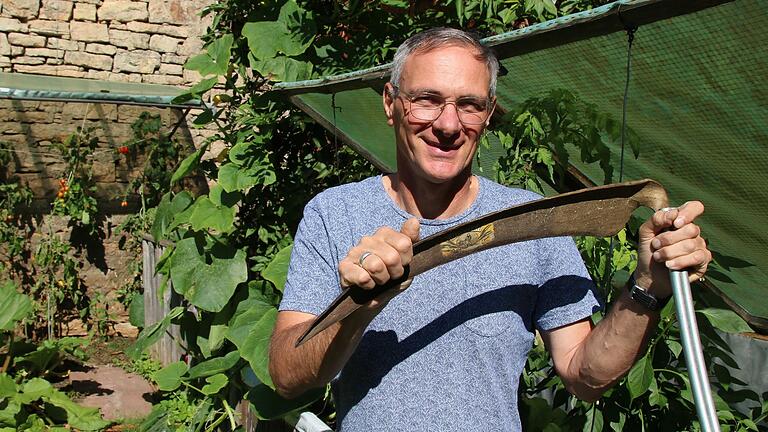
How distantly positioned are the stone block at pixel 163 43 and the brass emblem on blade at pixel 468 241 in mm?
6937

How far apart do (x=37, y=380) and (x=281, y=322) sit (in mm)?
3949

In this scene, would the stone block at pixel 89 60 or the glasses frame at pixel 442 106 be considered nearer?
the glasses frame at pixel 442 106

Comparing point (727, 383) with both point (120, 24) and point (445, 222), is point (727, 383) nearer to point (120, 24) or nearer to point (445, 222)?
point (445, 222)

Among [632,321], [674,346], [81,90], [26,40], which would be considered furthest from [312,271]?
[26,40]

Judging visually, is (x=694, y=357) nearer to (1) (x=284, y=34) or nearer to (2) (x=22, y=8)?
(1) (x=284, y=34)

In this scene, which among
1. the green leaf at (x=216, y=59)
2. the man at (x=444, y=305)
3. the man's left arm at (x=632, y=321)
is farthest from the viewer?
the green leaf at (x=216, y=59)

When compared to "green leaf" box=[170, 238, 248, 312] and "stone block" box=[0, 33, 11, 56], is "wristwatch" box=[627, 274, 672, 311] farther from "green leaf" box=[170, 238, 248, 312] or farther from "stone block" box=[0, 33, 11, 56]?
"stone block" box=[0, 33, 11, 56]

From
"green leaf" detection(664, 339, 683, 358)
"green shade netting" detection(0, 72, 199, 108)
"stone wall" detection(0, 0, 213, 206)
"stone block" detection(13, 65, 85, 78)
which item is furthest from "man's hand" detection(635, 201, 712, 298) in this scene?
"stone block" detection(13, 65, 85, 78)

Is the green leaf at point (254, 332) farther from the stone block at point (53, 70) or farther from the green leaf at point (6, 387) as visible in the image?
the stone block at point (53, 70)

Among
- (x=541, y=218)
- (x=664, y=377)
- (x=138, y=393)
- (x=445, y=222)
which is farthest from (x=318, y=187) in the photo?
(x=138, y=393)

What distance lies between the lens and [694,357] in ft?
3.85

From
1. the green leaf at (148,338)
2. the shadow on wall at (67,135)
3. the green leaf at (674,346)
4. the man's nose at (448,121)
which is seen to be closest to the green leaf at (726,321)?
the green leaf at (674,346)

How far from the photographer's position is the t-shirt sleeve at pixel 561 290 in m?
1.61

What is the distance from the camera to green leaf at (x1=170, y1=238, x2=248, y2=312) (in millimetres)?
3453
